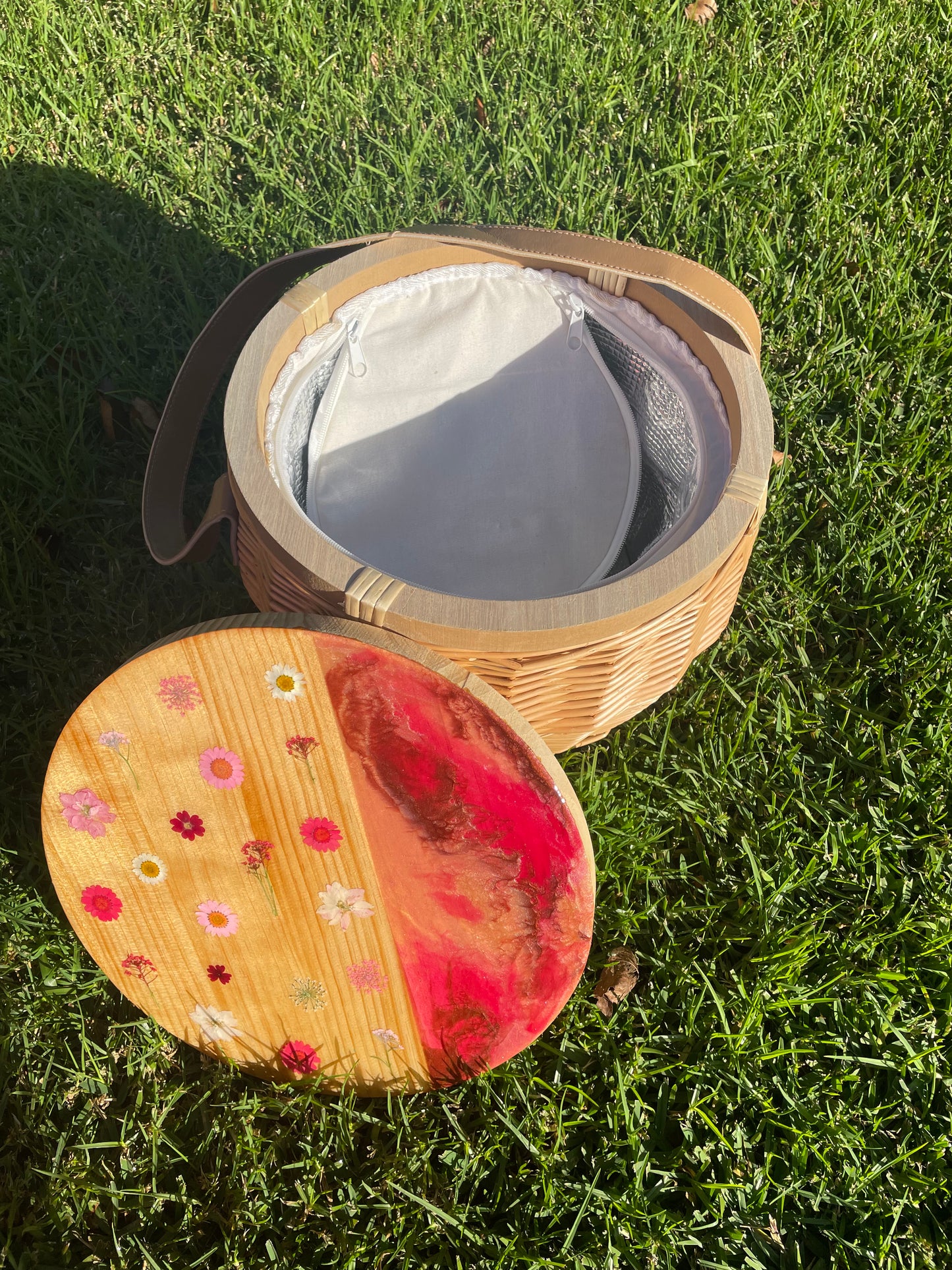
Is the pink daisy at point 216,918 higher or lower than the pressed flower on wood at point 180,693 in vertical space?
lower

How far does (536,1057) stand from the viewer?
143cm

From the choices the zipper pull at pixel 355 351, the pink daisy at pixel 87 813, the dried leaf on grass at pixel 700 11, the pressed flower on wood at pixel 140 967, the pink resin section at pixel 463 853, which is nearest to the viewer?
the pink resin section at pixel 463 853

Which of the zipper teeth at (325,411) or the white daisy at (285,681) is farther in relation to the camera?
the zipper teeth at (325,411)

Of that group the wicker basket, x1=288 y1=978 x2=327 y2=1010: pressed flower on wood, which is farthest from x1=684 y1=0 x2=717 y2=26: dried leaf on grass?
x1=288 y1=978 x2=327 y2=1010: pressed flower on wood

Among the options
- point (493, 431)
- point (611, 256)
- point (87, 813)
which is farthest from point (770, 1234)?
point (493, 431)

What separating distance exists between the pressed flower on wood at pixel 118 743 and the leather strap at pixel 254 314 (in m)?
0.42

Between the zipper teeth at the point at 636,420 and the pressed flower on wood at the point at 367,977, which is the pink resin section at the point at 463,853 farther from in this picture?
the zipper teeth at the point at 636,420

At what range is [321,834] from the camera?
117 cm

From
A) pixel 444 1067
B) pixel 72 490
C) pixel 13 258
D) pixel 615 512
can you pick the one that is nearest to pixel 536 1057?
pixel 444 1067

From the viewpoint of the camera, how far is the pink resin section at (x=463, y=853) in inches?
42.3

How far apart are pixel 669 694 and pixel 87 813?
1.02 metres

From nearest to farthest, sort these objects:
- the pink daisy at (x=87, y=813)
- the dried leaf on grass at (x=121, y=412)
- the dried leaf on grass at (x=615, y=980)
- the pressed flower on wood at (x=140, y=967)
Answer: the pink daisy at (x=87, y=813) → the pressed flower on wood at (x=140, y=967) → the dried leaf on grass at (x=615, y=980) → the dried leaf on grass at (x=121, y=412)

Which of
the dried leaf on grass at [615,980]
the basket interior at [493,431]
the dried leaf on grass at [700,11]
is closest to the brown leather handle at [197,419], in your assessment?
the basket interior at [493,431]

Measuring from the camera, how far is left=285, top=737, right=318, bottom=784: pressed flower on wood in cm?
112
